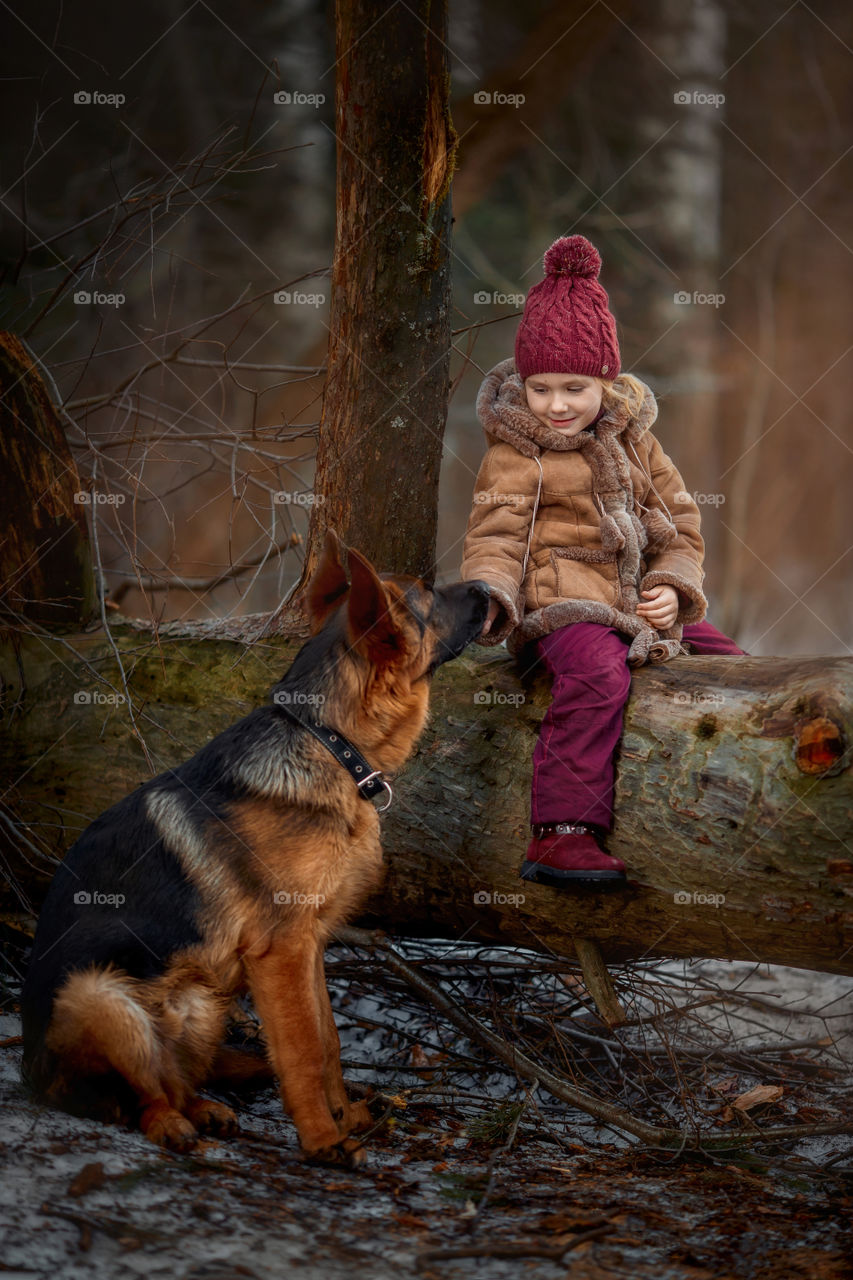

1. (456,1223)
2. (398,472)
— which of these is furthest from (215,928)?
(398,472)

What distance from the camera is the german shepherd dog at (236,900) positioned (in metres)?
2.49

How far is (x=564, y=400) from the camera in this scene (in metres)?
3.11

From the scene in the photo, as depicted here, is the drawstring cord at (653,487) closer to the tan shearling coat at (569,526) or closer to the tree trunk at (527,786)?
the tan shearling coat at (569,526)

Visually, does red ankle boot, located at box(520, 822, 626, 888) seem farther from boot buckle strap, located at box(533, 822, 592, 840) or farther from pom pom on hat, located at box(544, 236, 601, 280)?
pom pom on hat, located at box(544, 236, 601, 280)

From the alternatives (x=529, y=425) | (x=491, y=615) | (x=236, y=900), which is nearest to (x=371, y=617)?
(x=491, y=615)

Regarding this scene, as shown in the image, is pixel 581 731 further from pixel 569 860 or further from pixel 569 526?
pixel 569 526

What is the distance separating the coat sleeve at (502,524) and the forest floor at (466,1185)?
5.03 ft

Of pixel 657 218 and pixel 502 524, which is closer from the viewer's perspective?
pixel 502 524

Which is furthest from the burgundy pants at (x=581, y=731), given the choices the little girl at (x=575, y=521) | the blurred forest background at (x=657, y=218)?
the blurred forest background at (x=657, y=218)

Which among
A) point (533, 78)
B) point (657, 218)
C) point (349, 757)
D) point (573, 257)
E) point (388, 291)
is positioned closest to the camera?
point (349, 757)

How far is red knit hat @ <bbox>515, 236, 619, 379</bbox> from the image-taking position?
303 cm

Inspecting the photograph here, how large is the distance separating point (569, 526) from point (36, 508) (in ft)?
7.97

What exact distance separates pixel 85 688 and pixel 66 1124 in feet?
6.05

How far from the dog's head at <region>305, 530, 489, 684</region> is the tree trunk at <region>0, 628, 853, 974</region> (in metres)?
0.41
